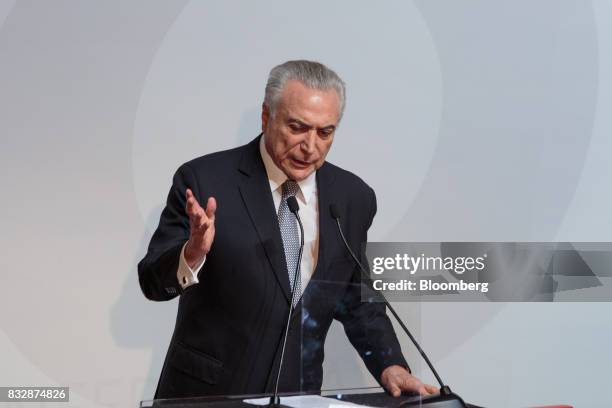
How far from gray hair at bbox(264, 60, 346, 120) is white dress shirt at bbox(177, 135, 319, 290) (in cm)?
16

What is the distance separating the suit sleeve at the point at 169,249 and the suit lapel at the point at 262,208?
0.15 metres

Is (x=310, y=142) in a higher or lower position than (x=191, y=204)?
higher

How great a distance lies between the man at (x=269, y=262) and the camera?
175cm

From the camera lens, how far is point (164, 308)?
115 inches

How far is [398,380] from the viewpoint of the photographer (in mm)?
1720

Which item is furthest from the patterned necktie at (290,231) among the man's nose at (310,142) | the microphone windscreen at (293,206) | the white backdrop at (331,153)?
the white backdrop at (331,153)

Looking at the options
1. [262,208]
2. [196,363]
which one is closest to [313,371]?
[196,363]

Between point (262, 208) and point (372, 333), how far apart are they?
608 millimetres

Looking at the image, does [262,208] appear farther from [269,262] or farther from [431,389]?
[431,389]

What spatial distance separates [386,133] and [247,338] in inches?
48.3

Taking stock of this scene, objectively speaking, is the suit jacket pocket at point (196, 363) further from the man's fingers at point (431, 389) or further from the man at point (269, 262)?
the man's fingers at point (431, 389)

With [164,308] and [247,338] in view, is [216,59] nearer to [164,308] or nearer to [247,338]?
[164,308]

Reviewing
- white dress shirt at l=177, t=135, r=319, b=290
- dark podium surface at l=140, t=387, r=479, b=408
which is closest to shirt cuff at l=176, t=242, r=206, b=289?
white dress shirt at l=177, t=135, r=319, b=290

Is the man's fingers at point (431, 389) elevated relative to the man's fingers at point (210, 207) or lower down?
lower down
